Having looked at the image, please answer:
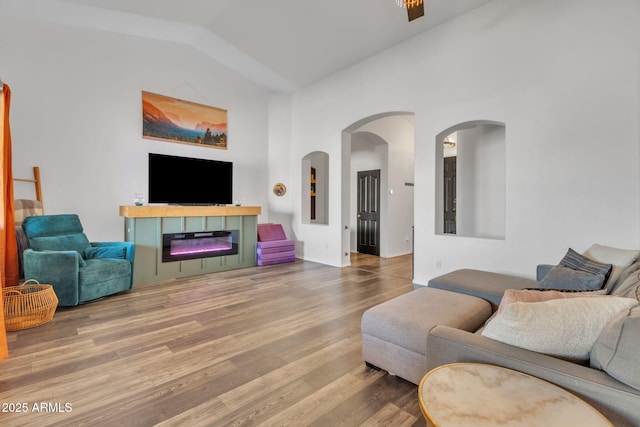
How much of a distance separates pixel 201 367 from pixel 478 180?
4.73 metres

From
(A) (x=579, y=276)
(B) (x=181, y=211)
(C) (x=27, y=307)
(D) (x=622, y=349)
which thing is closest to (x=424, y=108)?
(A) (x=579, y=276)

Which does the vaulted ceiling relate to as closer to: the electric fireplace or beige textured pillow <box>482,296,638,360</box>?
the electric fireplace

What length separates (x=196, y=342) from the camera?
267 centimetres

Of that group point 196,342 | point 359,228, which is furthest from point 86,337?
point 359,228

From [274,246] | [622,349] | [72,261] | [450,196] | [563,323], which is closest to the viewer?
[622,349]

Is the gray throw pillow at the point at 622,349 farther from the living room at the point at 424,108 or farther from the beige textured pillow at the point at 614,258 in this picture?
the living room at the point at 424,108

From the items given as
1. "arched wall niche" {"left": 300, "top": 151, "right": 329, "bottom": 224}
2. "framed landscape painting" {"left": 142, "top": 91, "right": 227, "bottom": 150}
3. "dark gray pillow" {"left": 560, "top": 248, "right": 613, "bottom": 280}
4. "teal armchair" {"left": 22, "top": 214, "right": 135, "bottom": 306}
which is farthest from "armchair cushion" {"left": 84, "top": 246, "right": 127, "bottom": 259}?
"dark gray pillow" {"left": 560, "top": 248, "right": 613, "bottom": 280}

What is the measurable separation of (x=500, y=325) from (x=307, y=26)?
482 cm

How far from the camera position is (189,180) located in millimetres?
5387

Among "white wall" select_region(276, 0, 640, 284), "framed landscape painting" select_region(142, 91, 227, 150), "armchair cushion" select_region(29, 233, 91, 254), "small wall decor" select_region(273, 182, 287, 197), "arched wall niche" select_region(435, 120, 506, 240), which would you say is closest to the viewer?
"white wall" select_region(276, 0, 640, 284)

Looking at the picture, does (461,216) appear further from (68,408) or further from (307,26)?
(68,408)

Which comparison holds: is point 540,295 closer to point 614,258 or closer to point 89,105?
point 614,258

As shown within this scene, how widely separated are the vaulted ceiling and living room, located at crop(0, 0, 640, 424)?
0.35 ft

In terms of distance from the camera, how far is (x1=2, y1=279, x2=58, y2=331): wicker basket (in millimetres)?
2855
